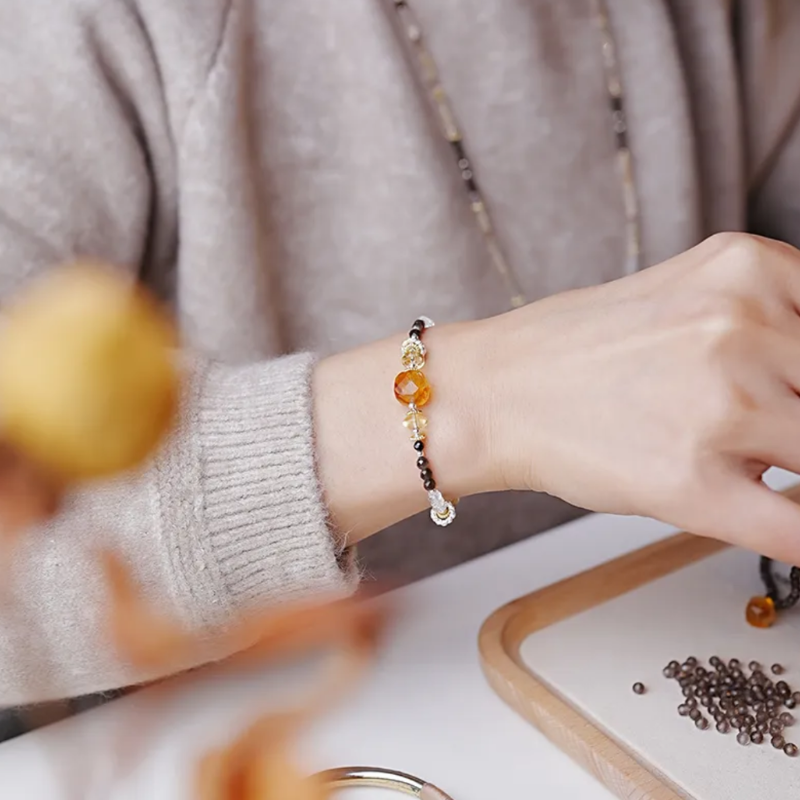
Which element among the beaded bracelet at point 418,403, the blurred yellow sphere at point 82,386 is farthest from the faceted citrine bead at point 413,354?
the blurred yellow sphere at point 82,386

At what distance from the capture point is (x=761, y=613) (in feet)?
1.69

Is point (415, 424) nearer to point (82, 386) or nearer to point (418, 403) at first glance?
point (418, 403)

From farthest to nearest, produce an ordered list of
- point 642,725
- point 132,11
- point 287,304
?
1. point 287,304
2. point 132,11
3. point 642,725

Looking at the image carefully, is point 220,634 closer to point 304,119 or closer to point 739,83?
point 304,119

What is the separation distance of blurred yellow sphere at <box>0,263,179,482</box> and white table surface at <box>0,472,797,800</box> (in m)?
0.13

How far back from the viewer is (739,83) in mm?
A: 751

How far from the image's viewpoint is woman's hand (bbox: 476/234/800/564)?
42 cm

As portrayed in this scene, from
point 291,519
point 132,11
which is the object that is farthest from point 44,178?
point 291,519

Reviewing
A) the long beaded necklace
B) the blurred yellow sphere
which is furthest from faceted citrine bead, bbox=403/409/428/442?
the long beaded necklace

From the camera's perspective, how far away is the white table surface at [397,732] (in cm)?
45

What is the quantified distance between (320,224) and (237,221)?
7cm

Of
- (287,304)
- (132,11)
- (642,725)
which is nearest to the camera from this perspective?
(642,725)

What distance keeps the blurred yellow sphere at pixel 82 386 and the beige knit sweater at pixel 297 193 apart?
0.02 m

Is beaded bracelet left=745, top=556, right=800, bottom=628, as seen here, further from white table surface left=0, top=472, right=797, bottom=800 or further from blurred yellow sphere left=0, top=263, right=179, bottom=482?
blurred yellow sphere left=0, top=263, right=179, bottom=482
